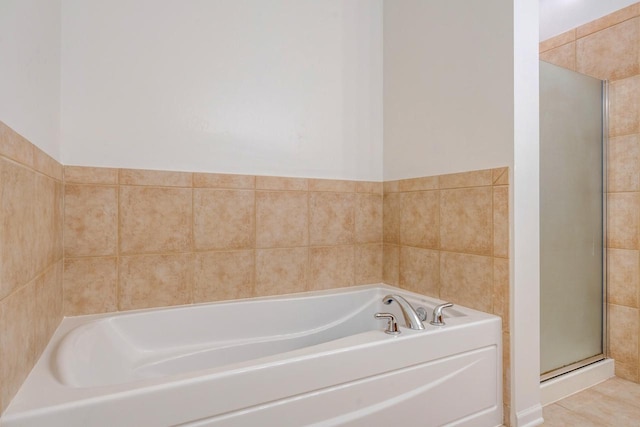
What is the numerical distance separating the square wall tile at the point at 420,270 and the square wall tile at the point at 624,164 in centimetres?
116

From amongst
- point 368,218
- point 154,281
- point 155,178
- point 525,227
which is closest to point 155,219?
point 155,178

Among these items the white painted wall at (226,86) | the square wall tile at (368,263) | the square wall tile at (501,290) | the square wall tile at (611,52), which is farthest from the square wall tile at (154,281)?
the square wall tile at (611,52)

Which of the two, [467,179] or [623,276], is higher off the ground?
[467,179]

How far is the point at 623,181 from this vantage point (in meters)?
2.02

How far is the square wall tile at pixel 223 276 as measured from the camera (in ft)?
5.96

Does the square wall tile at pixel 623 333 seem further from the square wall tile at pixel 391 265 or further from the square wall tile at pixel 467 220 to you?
the square wall tile at pixel 391 265

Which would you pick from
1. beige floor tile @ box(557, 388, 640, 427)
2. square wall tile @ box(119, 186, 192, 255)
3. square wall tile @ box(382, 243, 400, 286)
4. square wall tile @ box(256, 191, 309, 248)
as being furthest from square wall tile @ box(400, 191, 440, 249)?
square wall tile @ box(119, 186, 192, 255)

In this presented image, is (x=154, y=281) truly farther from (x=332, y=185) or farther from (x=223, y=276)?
(x=332, y=185)

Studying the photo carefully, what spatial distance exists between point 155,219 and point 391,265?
141 cm

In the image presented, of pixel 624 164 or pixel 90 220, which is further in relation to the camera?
pixel 624 164

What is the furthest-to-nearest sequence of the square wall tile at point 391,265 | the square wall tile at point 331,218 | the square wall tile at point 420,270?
the square wall tile at point 391,265
the square wall tile at point 331,218
the square wall tile at point 420,270

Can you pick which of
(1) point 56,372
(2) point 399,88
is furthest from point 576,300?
(1) point 56,372

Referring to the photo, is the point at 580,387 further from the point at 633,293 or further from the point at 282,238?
the point at 282,238

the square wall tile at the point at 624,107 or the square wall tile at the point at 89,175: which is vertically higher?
the square wall tile at the point at 624,107
